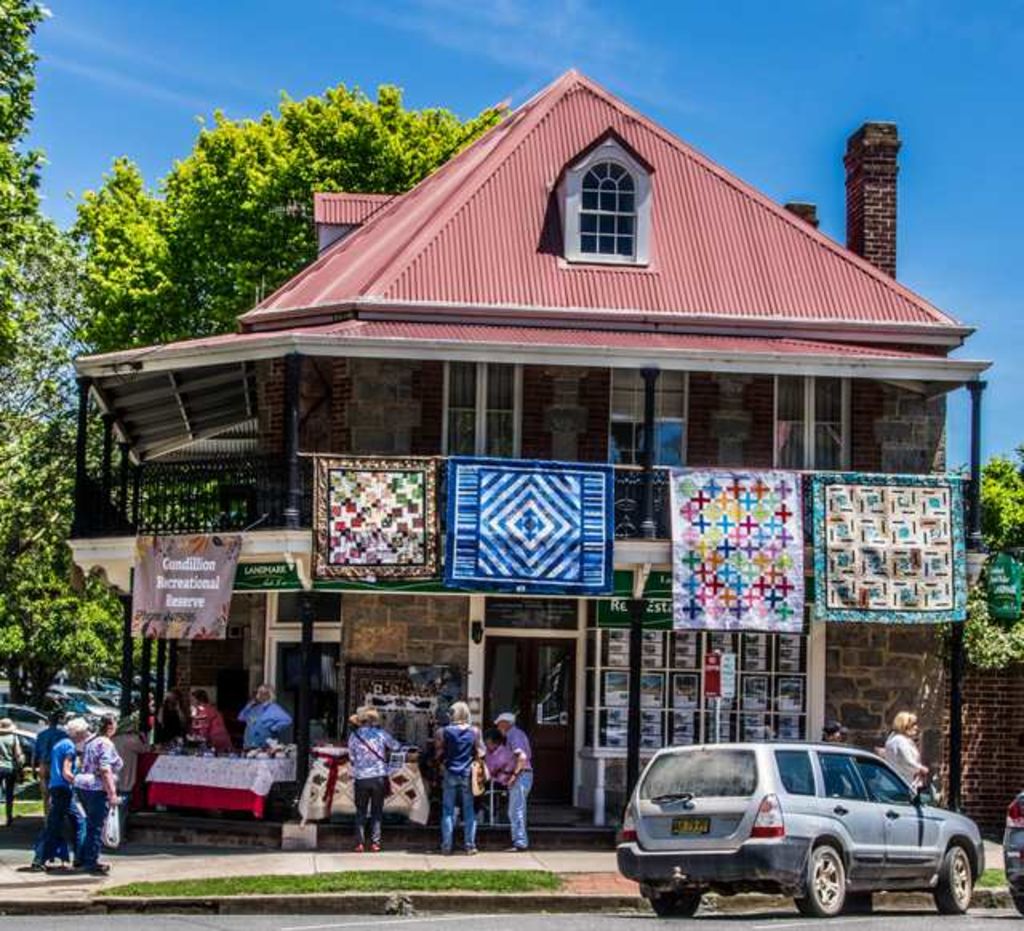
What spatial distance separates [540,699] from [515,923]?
875 cm

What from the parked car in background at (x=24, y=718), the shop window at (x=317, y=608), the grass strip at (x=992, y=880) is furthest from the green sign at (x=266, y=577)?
the parked car in background at (x=24, y=718)

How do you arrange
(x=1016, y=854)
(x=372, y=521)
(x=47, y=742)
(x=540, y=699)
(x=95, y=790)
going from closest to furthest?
(x=1016, y=854)
(x=95, y=790)
(x=47, y=742)
(x=372, y=521)
(x=540, y=699)

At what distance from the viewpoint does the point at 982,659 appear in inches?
1022

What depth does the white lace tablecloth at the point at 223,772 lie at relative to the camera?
74.9ft

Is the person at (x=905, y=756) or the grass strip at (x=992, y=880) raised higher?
the person at (x=905, y=756)

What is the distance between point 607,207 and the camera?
2644cm

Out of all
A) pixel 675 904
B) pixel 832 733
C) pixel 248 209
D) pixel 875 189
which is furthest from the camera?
pixel 248 209

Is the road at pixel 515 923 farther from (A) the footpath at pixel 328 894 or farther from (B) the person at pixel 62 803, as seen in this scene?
(B) the person at pixel 62 803

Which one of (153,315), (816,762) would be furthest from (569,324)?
(153,315)

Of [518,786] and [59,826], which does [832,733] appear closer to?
[518,786]

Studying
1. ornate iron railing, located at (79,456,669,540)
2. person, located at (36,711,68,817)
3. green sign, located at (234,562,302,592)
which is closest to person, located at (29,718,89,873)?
person, located at (36,711,68,817)

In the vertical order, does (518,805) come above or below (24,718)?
above

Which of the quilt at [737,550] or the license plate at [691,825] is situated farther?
the quilt at [737,550]

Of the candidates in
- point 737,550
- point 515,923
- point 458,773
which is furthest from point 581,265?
point 515,923
